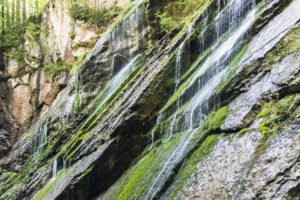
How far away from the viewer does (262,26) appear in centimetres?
892

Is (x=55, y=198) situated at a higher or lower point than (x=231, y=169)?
lower

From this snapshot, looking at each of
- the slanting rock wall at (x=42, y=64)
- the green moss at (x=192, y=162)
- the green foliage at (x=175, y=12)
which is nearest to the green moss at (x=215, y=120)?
the green moss at (x=192, y=162)

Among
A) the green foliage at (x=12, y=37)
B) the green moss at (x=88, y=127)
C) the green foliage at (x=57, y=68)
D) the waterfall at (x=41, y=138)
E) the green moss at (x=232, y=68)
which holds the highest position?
the green moss at (x=232, y=68)

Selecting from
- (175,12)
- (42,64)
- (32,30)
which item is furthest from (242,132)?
(32,30)

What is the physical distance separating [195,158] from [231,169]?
3.66ft

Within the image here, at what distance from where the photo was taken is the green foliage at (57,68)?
2462cm

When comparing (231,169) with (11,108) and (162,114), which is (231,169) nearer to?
(162,114)

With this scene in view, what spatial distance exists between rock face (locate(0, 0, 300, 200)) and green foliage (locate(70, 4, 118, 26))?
5784mm

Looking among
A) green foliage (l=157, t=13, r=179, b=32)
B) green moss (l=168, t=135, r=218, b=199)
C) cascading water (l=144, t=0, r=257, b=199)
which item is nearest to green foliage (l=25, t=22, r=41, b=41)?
green foliage (l=157, t=13, r=179, b=32)

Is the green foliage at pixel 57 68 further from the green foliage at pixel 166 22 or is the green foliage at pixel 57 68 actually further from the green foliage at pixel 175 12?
the green foliage at pixel 166 22

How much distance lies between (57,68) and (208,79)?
16921mm

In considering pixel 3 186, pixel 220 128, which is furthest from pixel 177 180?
pixel 3 186

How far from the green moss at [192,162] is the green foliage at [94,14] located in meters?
17.7

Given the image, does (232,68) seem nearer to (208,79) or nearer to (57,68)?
(208,79)
